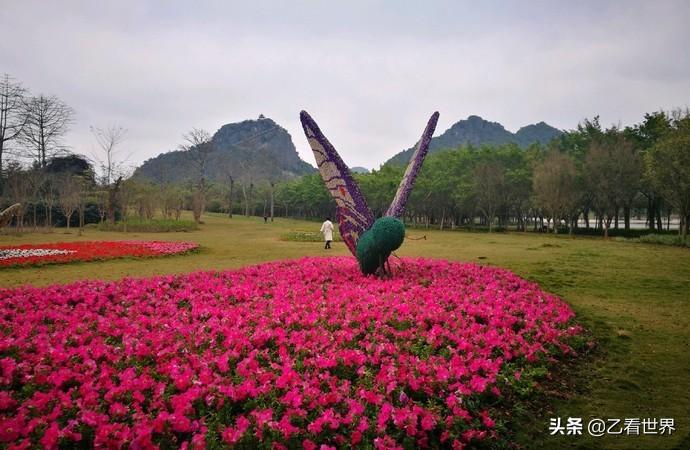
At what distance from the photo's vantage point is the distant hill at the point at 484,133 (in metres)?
149

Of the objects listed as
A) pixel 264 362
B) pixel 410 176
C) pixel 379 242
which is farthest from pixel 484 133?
pixel 264 362

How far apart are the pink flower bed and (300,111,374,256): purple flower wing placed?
202 cm

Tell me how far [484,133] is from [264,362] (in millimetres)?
168518

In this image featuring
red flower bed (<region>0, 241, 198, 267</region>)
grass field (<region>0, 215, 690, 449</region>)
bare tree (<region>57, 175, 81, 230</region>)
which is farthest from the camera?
bare tree (<region>57, 175, 81, 230</region>)

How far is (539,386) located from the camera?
4.36m

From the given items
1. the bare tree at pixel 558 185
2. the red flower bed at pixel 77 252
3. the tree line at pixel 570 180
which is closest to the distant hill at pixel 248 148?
the tree line at pixel 570 180

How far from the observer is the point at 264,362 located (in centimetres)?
448

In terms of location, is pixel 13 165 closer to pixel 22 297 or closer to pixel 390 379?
pixel 22 297

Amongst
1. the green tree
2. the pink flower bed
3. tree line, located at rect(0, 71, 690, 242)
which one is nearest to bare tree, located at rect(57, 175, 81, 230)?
tree line, located at rect(0, 71, 690, 242)

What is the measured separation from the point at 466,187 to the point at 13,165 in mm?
44633

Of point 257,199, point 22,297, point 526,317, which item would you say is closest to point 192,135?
point 257,199

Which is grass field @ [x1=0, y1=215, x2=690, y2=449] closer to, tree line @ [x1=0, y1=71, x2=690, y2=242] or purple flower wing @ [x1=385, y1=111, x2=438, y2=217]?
purple flower wing @ [x1=385, y1=111, x2=438, y2=217]

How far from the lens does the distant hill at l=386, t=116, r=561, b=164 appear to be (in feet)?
488

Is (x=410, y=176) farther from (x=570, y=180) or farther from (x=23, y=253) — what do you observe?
(x=570, y=180)
